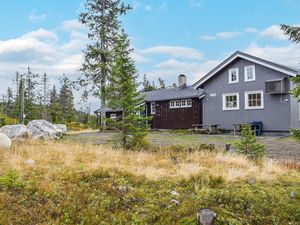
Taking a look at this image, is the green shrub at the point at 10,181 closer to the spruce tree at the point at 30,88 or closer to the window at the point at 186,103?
the window at the point at 186,103

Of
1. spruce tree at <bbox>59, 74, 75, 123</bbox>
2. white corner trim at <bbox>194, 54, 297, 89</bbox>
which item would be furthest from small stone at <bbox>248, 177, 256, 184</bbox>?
spruce tree at <bbox>59, 74, 75, 123</bbox>

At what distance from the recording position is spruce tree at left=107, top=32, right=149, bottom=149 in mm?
10672

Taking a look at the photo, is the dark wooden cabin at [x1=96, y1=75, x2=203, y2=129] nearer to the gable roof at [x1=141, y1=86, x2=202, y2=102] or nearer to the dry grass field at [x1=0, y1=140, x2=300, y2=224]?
the gable roof at [x1=141, y1=86, x2=202, y2=102]

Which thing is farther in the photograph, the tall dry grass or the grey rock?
the tall dry grass

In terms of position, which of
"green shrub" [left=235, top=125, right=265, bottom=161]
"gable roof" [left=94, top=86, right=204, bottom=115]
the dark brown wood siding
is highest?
"gable roof" [left=94, top=86, right=204, bottom=115]

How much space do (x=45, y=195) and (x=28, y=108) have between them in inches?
1596

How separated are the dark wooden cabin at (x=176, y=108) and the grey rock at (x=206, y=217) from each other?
61.1 ft

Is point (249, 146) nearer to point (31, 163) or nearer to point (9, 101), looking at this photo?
Answer: point (31, 163)

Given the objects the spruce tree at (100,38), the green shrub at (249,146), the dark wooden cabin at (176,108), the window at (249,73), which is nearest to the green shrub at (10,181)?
the green shrub at (249,146)

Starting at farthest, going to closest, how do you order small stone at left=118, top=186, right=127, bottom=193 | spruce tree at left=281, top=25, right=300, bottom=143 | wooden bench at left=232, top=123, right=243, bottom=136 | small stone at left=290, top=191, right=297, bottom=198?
wooden bench at left=232, top=123, right=243, bottom=136
small stone at left=118, top=186, right=127, bottom=193
small stone at left=290, top=191, right=297, bottom=198
spruce tree at left=281, top=25, right=300, bottom=143

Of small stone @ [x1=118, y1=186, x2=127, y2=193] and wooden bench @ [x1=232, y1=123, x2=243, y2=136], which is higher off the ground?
wooden bench @ [x1=232, y1=123, x2=243, y2=136]

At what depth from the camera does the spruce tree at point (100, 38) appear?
27.2m

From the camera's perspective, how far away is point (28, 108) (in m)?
42.2

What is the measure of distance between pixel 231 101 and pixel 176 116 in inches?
206
